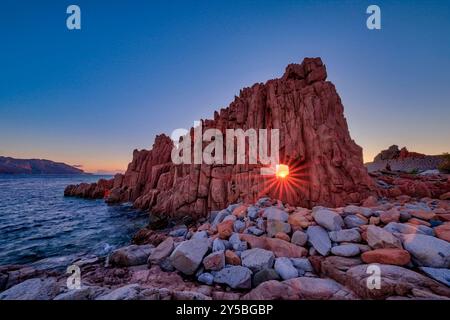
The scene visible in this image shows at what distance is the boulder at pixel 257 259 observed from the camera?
496 cm

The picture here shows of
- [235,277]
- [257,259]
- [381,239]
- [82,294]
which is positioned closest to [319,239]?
[381,239]

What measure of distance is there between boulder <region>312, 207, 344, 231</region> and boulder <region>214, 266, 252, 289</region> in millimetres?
3255

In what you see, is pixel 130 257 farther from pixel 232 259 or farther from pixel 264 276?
pixel 264 276

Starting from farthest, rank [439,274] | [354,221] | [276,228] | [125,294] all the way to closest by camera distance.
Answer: [276,228]
[354,221]
[439,274]
[125,294]

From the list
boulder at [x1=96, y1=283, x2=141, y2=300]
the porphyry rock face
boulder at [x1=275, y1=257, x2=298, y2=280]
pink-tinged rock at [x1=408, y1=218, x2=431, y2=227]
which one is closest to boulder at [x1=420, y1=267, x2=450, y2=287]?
pink-tinged rock at [x1=408, y1=218, x2=431, y2=227]

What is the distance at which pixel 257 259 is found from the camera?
5.15 meters

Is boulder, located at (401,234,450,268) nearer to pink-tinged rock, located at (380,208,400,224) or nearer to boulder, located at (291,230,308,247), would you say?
pink-tinged rock, located at (380,208,400,224)

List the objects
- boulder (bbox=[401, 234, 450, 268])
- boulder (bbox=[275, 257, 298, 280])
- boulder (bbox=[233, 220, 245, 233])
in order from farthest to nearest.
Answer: boulder (bbox=[233, 220, 245, 233])
boulder (bbox=[275, 257, 298, 280])
boulder (bbox=[401, 234, 450, 268])

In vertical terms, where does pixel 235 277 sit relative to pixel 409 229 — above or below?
below

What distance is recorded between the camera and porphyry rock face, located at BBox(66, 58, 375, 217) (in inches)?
466

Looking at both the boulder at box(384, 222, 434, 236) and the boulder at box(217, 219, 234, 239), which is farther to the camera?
the boulder at box(217, 219, 234, 239)

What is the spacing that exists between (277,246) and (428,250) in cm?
364

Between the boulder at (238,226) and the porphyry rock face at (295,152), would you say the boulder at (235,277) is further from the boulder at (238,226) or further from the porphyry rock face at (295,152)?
the porphyry rock face at (295,152)

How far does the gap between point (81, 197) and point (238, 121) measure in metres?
44.9
